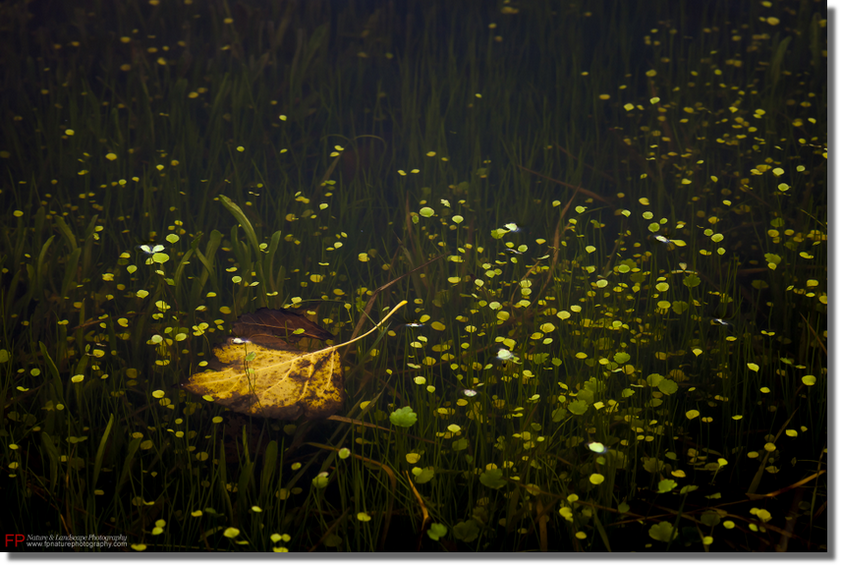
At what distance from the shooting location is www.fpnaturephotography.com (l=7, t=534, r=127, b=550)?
133 centimetres

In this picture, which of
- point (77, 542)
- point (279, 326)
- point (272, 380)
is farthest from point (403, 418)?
point (77, 542)

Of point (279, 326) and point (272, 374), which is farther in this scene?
point (279, 326)

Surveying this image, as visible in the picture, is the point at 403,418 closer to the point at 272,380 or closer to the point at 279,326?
the point at 272,380

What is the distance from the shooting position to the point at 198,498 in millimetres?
1390

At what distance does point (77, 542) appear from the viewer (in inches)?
52.6

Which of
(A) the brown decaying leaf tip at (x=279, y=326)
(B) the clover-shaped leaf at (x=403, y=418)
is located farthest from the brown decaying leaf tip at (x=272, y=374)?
(B) the clover-shaped leaf at (x=403, y=418)

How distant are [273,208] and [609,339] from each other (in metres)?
1.18

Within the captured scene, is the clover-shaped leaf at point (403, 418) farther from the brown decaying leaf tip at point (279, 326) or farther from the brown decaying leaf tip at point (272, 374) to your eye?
the brown decaying leaf tip at point (279, 326)

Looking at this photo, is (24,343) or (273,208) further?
(273,208)

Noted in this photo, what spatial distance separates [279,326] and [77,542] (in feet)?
2.22

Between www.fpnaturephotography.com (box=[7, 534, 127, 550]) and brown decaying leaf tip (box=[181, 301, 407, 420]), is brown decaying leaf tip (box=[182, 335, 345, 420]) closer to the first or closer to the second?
brown decaying leaf tip (box=[181, 301, 407, 420])

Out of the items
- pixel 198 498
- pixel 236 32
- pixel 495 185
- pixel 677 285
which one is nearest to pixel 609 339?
pixel 677 285

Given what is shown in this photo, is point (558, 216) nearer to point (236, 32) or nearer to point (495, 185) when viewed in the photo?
point (495, 185)

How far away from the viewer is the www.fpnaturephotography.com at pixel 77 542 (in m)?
1.33
